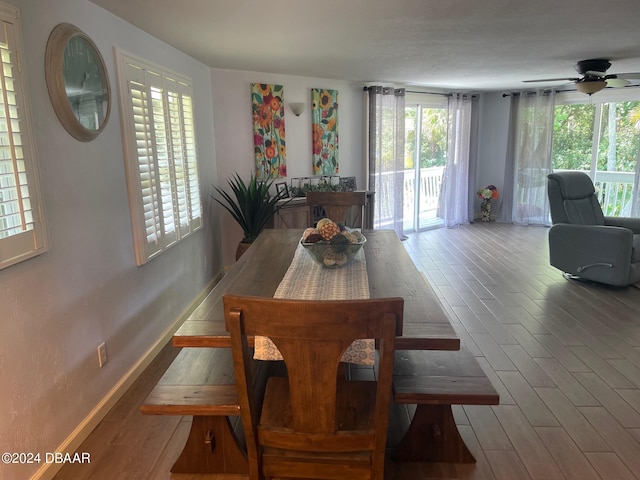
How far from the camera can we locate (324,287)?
188 cm

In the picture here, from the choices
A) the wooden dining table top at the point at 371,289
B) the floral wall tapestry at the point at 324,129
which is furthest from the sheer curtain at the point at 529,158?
the wooden dining table top at the point at 371,289

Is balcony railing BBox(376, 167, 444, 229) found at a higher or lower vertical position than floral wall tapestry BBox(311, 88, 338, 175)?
lower

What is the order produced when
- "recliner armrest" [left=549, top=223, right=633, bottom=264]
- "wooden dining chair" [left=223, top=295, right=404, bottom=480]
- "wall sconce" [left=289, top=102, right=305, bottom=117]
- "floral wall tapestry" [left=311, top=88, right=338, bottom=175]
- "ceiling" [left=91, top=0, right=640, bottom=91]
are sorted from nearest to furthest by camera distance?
"wooden dining chair" [left=223, top=295, right=404, bottom=480], "ceiling" [left=91, top=0, right=640, bottom=91], "recliner armrest" [left=549, top=223, right=633, bottom=264], "wall sconce" [left=289, top=102, right=305, bottom=117], "floral wall tapestry" [left=311, top=88, right=338, bottom=175]

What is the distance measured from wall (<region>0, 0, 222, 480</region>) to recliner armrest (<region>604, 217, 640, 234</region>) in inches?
181

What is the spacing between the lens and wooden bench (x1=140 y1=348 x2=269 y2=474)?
1623 millimetres

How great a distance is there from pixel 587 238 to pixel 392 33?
2810 millimetres

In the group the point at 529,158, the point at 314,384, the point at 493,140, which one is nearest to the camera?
the point at 314,384

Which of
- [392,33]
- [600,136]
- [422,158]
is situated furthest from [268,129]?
[600,136]

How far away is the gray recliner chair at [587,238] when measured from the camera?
390 cm

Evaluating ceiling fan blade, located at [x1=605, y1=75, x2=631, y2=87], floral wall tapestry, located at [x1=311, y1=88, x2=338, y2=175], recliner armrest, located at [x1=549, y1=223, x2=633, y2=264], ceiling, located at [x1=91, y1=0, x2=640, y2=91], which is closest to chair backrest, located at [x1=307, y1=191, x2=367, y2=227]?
ceiling, located at [x1=91, y1=0, x2=640, y2=91]

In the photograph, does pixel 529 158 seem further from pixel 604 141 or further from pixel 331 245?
pixel 331 245

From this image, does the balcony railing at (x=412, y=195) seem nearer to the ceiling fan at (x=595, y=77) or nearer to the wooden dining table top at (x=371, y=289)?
the ceiling fan at (x=595, y=77)

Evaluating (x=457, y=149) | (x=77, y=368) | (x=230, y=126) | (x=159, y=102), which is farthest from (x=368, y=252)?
(x=457, y=149)

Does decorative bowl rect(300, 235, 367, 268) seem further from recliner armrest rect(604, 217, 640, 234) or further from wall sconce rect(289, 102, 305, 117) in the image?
recliner armrest rect(604, 217, 640, 234)
